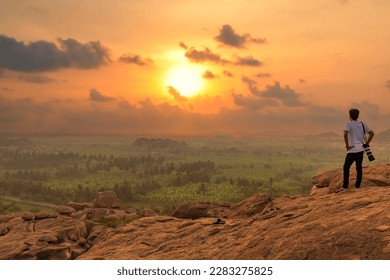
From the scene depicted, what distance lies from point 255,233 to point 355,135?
5.79 meters

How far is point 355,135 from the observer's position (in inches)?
593

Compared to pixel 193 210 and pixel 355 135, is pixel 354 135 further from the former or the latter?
pixel 193 210

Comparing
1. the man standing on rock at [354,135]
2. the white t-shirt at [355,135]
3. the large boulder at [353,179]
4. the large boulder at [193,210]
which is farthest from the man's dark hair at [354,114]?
the large boulder at [193,210]

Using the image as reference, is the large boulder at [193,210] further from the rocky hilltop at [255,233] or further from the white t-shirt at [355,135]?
the white t-shirt at [355,135]

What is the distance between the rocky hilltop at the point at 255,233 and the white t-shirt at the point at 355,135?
1.87 meters

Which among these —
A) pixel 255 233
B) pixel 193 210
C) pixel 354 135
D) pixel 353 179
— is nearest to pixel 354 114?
pixel 354 135

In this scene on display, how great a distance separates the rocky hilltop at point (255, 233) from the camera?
1075cm

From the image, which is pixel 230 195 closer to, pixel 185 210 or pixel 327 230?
pixel 185 210

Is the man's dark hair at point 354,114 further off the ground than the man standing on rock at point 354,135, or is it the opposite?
the man's dark hair at point 354,114

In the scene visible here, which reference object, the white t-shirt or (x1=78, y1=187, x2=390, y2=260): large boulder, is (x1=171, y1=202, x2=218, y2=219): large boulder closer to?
(x1=78, y1=187, x2=390, y2=260): large boulder

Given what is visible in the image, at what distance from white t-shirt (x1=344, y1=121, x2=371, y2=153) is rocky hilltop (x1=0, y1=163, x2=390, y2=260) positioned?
6.14ft

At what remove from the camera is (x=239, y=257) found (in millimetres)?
12141

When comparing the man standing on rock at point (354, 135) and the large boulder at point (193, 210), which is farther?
the large boulder at point (193, 210)
